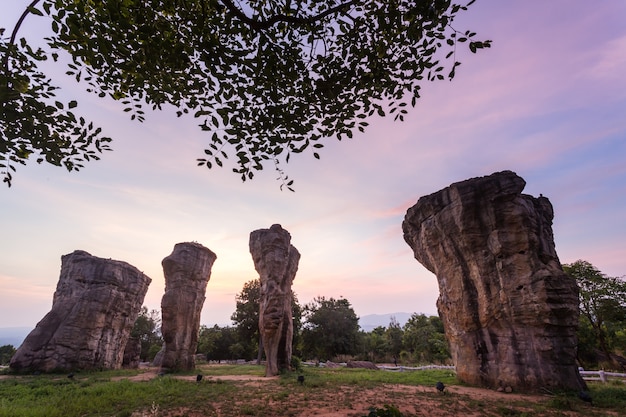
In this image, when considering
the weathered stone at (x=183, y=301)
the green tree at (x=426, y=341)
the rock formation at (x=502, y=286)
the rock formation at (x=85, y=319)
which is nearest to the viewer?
the rock formation at (x=502, y=286)

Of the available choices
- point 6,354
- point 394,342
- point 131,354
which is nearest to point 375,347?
point 394,342

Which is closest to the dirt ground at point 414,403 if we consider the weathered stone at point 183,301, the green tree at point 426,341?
the weathered stone at point 183,301

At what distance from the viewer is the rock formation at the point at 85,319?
2408cm

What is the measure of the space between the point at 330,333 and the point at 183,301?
1051 inches

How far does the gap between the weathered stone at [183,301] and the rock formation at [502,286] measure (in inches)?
804

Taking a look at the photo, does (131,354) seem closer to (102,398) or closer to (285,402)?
(102,398)

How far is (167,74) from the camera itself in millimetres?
6922

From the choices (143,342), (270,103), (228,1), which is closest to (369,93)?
(270,103)

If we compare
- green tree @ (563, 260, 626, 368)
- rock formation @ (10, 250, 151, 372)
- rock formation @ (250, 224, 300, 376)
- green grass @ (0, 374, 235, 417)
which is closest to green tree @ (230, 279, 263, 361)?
rock formation @ (10, 250, 151, 372)

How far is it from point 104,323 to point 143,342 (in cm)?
2655

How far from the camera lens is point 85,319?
86.6 feet

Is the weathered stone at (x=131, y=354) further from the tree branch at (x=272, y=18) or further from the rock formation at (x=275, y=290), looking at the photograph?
the tree branch at (x=272, y=18)

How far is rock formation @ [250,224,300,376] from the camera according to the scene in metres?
22.5

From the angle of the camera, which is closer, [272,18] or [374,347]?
[272,18]
